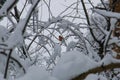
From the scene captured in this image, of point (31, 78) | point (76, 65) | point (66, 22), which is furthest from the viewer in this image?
point (66, 22)

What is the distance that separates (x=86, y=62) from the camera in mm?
1062

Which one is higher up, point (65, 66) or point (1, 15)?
point (1, 15)

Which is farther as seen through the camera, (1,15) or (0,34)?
(0,34)

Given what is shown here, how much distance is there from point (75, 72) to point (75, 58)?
108 mm

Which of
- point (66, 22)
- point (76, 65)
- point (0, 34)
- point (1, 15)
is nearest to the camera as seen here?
point (76, 65)

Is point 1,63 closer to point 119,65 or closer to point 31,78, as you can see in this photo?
point 31,78

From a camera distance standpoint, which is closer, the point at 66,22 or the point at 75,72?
the point at 75,72

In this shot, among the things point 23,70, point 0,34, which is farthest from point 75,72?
point 0,34

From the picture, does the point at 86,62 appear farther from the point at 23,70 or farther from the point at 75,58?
the point at 23,70

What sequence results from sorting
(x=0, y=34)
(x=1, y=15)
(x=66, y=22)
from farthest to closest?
(x=66, y=22) < (x=0, y=34) < (x=1, y=15)

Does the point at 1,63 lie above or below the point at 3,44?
below

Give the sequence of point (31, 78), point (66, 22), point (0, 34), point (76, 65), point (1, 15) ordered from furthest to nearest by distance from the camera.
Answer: point (66, 22) → point (0, 34) → point (1, 15) → point (76, 65) → point (31, 78)

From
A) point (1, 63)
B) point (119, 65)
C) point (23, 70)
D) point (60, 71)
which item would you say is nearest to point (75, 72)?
point (60, 71)

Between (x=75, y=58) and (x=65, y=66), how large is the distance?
74 millimetres
